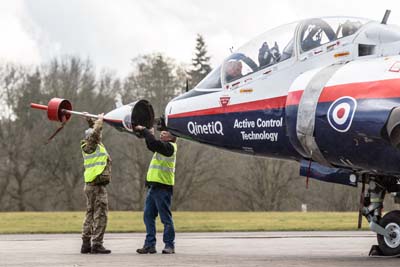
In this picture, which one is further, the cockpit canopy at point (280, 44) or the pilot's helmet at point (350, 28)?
the cockpit canopy at point (280, 44)

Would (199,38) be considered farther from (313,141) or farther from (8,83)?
(313,141)

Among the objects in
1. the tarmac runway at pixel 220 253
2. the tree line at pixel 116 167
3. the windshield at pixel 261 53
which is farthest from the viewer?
the tree line at pixel 116 167

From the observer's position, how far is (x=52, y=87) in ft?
204

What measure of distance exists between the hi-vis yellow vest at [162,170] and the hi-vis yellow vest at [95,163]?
2.70 ft

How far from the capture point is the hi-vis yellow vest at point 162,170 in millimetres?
13166

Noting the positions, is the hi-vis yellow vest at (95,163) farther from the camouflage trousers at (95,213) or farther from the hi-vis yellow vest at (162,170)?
the hi-vis yellow vest at (162,170)

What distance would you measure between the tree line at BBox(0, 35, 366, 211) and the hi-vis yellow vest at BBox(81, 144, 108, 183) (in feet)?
145

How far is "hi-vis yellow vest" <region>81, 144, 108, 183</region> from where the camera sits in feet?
43.7

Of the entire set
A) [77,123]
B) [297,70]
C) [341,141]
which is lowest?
[341,141]

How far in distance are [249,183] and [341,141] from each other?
50644 mm

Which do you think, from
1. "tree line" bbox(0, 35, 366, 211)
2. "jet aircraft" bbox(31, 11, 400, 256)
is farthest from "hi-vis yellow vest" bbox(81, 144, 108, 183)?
"tree line" bbox(0, 35, 366, 211)

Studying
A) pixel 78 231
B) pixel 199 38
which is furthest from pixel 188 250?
pixel 199 38

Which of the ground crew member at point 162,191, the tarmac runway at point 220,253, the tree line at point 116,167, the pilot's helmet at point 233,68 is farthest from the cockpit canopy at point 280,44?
the tree line at point 116,167

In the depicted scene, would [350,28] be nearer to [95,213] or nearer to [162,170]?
[162,170]
